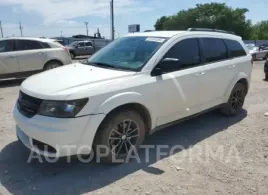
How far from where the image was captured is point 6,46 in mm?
9297

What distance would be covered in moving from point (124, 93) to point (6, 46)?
24.2 ft

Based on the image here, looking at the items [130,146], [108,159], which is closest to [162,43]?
[130,146]

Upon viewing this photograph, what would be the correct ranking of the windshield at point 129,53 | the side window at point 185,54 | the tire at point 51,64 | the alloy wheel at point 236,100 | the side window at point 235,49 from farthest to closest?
the tire at point 51,64 < the alloy wheel at point 236,100 < the side window at point 235,49 < the side window at point 185,54 < the windshield at point 129,53

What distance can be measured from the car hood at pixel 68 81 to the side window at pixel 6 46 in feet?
20.2

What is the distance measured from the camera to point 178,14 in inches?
2650

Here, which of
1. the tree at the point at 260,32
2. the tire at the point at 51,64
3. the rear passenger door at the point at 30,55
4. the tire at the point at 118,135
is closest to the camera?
the tire at the point at 118,135

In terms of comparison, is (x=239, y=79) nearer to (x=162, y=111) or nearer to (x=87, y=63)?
(x=162, y=111)

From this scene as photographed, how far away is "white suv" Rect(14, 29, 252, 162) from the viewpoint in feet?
10.3

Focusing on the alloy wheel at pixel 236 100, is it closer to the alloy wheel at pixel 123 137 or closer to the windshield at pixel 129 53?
the windshield at pixel 129 53

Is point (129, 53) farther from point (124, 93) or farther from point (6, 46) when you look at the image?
point (6, 46)

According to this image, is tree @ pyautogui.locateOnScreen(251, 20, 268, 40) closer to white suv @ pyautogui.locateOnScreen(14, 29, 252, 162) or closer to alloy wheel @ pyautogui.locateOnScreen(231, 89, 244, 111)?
alloy wheel @ pyautogui.locateOnScreen(231, 89, 244, 111)

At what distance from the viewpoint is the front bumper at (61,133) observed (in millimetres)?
3068

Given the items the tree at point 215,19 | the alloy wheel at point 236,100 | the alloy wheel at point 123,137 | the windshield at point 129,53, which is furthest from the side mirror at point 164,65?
the tree at point 215,19

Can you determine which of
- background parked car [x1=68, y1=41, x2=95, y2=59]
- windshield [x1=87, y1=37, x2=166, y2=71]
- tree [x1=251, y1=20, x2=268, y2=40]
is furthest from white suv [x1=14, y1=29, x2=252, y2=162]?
tree [x1=251, y1=20, x2=268, y2=40]
